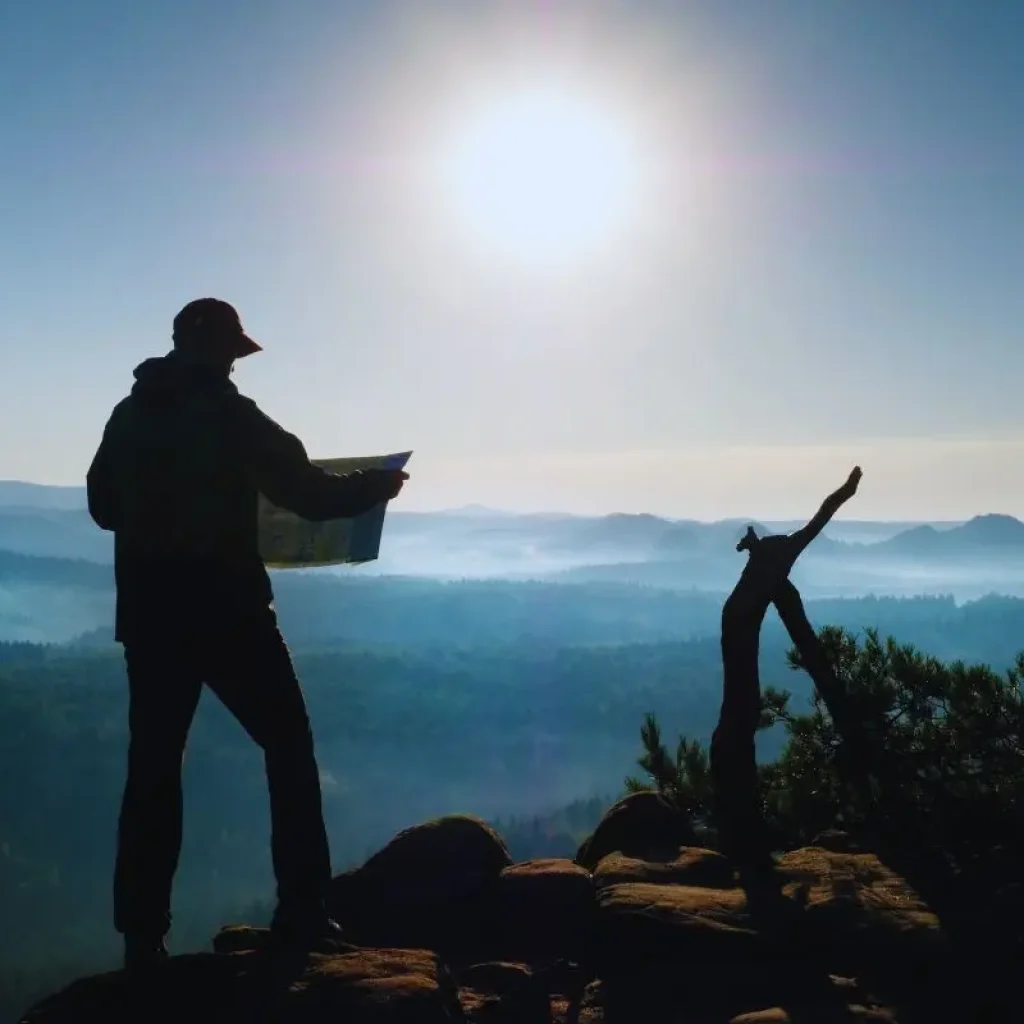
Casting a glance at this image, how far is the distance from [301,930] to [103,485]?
3033mm

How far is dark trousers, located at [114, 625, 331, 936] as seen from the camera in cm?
515

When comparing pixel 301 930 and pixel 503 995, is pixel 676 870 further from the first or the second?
pixel 301 930

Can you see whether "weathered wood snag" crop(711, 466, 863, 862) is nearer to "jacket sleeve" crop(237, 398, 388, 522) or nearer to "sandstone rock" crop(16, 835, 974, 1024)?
"sandstone rock" crop(16, 835, 974, 1024)

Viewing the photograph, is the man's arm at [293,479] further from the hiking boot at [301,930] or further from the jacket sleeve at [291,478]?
the hiking boot at [301,930]

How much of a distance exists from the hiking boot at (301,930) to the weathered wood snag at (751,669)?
4.07 meters

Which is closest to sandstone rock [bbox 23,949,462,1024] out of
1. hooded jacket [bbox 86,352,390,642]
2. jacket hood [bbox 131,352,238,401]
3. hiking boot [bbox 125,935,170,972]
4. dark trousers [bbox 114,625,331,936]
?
hiking boot [bbox 125,935,170,972]

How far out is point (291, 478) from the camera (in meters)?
5.38

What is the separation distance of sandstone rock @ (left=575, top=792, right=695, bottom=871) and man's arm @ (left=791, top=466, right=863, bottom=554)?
287 cm

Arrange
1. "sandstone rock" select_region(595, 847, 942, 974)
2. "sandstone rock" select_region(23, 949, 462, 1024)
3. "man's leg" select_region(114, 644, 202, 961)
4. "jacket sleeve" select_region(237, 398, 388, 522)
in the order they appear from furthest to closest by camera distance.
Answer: "sandstone rock" select_region(595, 847, 942, 974) → "jacket sleeve" select_region(237, 398, 388, 522) → "man's leg" select_region(114, 644, 202, 961) → "sandstone rock" select_region(23, 949, 462, 1024)

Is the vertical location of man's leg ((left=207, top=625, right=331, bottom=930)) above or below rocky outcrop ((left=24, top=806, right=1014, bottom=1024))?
above

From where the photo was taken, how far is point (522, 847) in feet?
545

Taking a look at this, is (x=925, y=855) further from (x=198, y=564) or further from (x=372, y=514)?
(x=198, y=564)

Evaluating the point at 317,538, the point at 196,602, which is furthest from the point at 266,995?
the point at 317,538

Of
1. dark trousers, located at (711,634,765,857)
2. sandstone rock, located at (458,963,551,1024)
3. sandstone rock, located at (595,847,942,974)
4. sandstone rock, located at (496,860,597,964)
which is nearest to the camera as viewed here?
sandstone rock, located at (458,963,551,1024)
